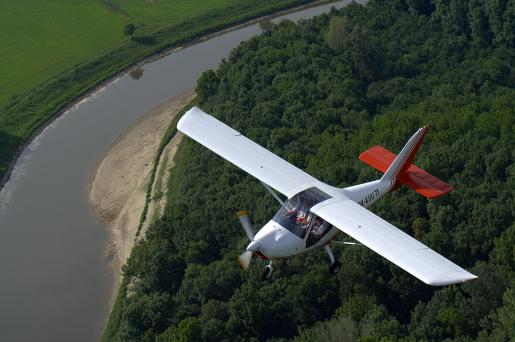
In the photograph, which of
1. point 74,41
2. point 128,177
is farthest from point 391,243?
point 74,41

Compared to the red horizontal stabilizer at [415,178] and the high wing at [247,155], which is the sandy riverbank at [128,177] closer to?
the high wing at [247,155]

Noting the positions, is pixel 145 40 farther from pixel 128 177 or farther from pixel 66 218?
pixel 66 218

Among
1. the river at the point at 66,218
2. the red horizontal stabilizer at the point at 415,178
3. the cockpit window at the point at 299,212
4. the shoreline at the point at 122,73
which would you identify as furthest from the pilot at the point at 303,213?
the shoreline at the point at 122,73

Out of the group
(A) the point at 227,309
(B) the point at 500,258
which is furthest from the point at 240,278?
(B) the point at 500,258

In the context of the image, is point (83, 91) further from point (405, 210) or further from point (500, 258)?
point (500, 258)

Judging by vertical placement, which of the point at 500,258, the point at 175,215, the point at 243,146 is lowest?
the point at 500,258

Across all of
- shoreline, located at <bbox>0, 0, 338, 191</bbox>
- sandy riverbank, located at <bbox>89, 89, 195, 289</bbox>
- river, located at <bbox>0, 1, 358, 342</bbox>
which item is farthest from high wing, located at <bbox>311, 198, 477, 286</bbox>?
shoreline, located at <bbox>0, 0, 338, 191</bbox>
